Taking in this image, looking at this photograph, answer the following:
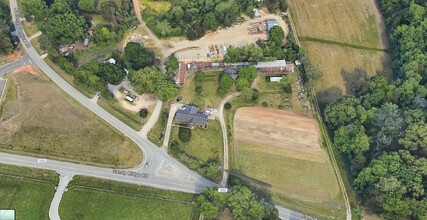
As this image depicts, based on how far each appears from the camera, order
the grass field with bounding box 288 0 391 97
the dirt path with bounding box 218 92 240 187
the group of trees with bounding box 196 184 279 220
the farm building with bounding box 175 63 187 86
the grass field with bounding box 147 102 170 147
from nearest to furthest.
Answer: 1. the group of trees with bounding box 196 184 279 220
2. the dirt path with bounding box 218 92 240 187
3. the grass field with bounding box 147 102 170 147
4. the farm building with bounding box 175 63 187 86
5. the grass field with bounding box 288 0 391 97

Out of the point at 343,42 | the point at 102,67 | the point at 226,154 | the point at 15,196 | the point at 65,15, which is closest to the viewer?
the point at 15,196

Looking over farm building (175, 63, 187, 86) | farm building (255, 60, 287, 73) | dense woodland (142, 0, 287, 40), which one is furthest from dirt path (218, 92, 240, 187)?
dense woodland (142, 0, 287, 40)

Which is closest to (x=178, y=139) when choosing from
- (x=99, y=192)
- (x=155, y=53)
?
(x=99, y=192)

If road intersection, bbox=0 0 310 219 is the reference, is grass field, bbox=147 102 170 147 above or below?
→ above

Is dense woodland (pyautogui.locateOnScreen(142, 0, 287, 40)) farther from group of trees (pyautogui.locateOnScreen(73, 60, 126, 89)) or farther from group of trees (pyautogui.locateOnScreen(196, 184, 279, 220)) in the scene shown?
group of trees (pyautogui.locateOnScreen(196, 184, 279, 220))

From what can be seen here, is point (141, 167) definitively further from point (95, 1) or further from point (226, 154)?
point (95, 1)
